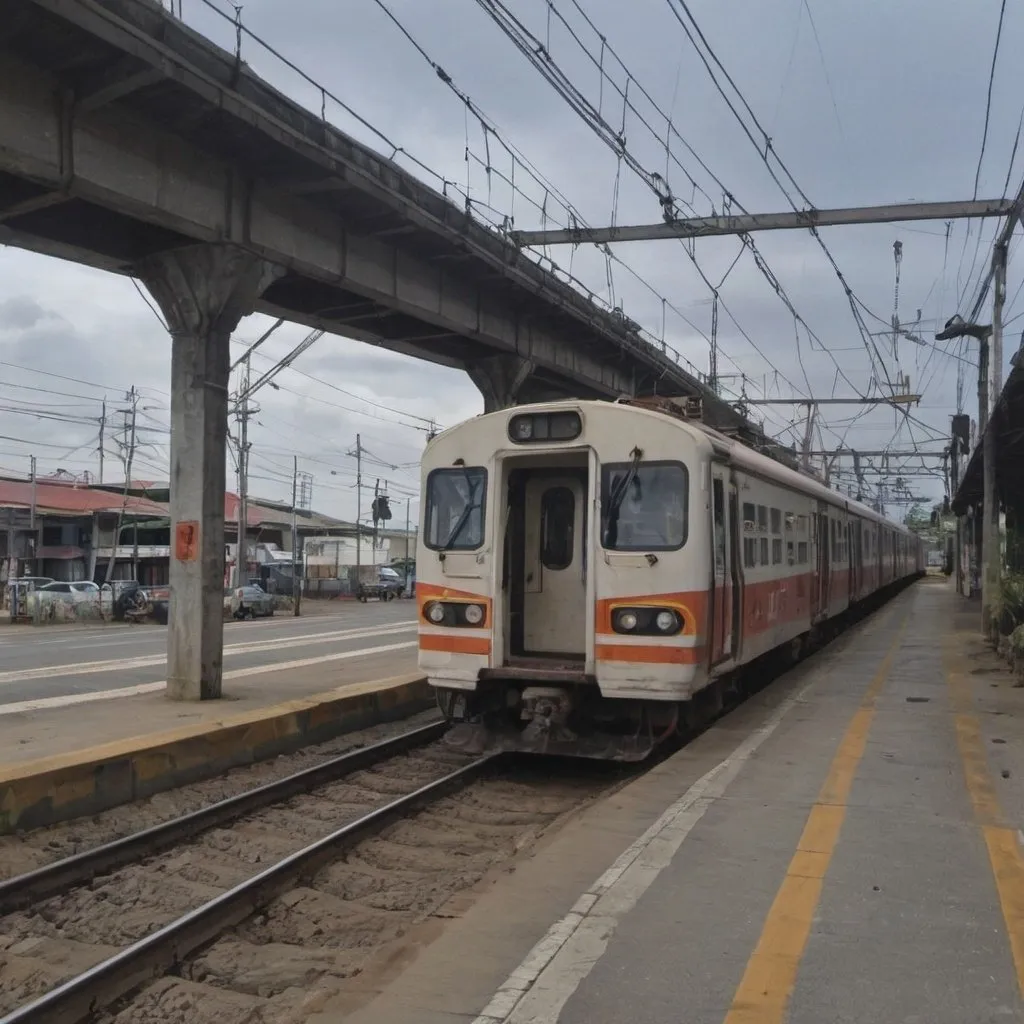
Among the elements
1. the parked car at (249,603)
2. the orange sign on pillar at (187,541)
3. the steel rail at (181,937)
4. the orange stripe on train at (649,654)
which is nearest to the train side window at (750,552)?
the orange stripe on train at (649,654)

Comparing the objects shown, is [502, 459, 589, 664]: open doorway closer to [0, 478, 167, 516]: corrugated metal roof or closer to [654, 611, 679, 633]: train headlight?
[654, 611, 679, 633]: train headlight

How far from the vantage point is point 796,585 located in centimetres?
1296

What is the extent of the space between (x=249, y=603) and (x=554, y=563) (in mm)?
28307

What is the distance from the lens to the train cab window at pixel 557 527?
29.9 feet

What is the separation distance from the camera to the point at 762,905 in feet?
15.4

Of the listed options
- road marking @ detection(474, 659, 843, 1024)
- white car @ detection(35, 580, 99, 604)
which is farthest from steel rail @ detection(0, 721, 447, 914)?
→ white car @ detection(35, 580, 99, 604)

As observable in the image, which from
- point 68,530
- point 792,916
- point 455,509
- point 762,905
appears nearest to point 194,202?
point 455,509

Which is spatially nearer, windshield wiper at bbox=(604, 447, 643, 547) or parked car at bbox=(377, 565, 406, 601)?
windshield wiper at bbox=(604, 447, 643, 547)

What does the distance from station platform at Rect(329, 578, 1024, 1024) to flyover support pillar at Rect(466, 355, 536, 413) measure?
1118 cm

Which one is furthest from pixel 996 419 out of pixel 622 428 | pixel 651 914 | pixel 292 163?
pixel 651 914

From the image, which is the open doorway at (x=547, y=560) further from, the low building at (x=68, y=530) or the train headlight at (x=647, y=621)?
the low building at (x=68, y=530)

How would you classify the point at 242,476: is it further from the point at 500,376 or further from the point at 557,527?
the point at 557,527

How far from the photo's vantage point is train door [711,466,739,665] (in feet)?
27.9

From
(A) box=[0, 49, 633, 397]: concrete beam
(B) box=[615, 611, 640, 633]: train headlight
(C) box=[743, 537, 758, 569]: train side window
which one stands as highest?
(A) box=[0, 49, 633, 397]: concrete beam
